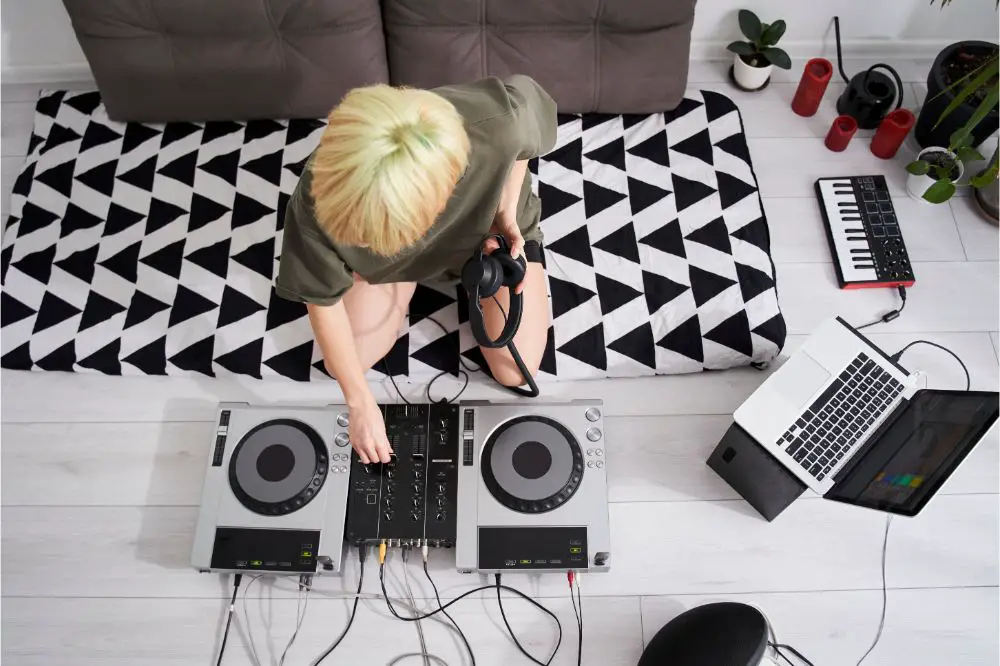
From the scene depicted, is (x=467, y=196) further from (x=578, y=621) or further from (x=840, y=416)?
(x=578, y=621)

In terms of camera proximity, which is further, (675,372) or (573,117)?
(573,117)

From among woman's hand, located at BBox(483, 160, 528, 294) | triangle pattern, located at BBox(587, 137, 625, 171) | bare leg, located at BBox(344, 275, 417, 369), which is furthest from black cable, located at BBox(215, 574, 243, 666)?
triangle pattern, located at BBox(587, 137, 625, 171)

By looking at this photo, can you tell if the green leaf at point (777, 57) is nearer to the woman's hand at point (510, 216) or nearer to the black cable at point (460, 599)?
the woman's hand at point (510, 216)

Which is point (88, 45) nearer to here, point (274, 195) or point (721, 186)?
point (274, 195)

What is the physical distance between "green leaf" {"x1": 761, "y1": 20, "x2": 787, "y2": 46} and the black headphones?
1085mm

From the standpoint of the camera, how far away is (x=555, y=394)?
171 centimetres

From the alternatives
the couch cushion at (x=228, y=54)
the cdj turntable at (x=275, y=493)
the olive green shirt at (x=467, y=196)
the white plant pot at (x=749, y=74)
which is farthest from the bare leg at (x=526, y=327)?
the white plant pot at (x=749, y=74)

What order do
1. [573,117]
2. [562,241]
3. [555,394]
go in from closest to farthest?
[555,394] < [562,241] < [573,117]

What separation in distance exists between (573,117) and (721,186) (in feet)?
1.39

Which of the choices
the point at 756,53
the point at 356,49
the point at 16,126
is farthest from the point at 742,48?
the point at 16,126

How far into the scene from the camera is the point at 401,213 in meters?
0.97

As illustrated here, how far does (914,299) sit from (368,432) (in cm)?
135

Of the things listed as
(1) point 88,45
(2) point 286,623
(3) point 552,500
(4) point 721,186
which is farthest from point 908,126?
(1) point 88,45

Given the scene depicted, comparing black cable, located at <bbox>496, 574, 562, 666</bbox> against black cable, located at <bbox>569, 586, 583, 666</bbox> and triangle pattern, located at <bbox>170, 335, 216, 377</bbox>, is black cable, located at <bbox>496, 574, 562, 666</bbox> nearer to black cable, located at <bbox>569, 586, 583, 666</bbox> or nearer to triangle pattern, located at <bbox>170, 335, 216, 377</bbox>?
black cable, located at <bbox>569, 586, 583, 666</bbox>
